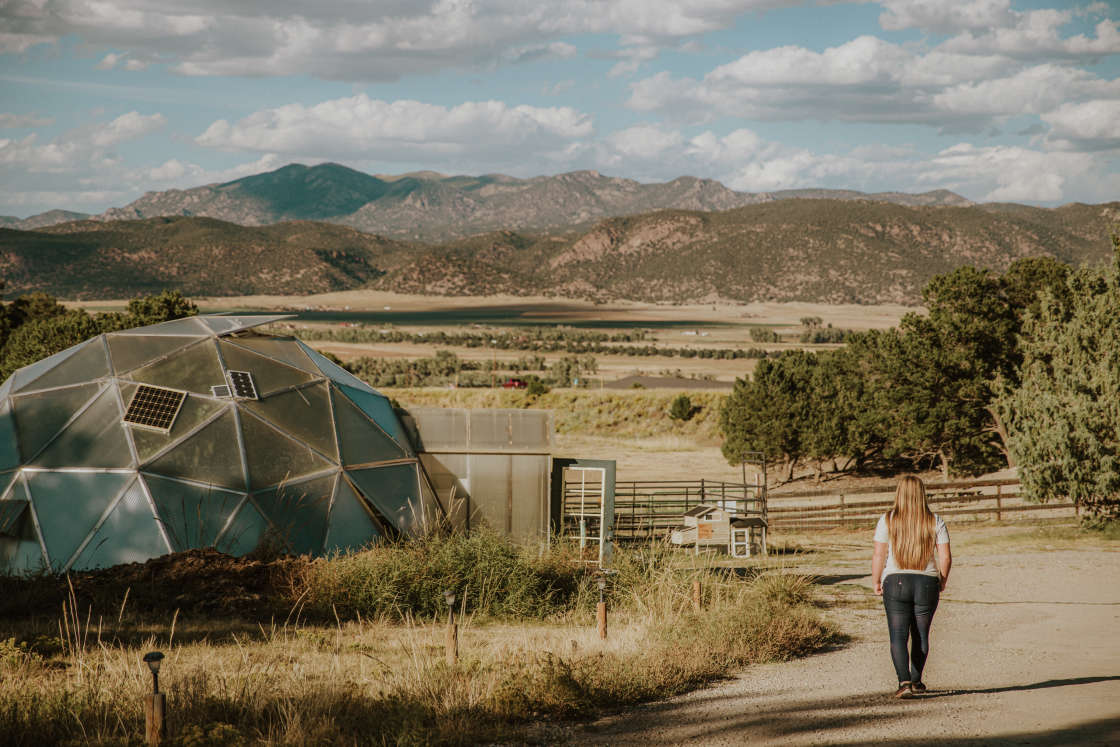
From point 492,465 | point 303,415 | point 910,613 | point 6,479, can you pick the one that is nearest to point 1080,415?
point 492,465

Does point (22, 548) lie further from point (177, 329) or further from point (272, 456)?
point (177, 329)

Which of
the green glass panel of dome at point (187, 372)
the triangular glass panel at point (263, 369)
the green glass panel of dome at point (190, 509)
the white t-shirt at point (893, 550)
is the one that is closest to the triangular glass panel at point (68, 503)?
the green glass panel of dome at point (190, 509)

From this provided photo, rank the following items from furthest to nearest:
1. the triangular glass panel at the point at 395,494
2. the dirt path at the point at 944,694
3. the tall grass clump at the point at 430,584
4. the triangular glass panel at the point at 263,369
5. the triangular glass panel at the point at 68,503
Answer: the triangular glass panel at the point at 263,369
the triangular glass panel at the point at 395,494
the triangular glass panel at the point at 68,503
the tall grass clump at the point at 430,584
the dirt path at the point at 944,694

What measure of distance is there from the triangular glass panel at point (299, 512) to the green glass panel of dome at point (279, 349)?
3.17 metres

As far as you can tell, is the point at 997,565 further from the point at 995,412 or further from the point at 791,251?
the point at 791,251

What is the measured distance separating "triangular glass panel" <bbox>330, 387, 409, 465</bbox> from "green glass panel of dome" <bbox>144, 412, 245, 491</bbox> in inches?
70.7

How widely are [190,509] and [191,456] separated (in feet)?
3.48

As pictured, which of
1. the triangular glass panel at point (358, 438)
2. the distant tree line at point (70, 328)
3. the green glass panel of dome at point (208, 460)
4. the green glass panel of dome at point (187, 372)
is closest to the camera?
the green glass panel of dome at point (208, 460)

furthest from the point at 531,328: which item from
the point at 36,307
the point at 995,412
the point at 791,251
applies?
the point at 995,412

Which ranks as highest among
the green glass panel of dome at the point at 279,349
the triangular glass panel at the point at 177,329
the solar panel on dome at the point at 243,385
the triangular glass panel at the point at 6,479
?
the triangular glass panel at the point at 177,329

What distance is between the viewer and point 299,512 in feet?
48.3

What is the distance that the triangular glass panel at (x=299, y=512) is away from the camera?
1442cm

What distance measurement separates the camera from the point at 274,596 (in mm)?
11555

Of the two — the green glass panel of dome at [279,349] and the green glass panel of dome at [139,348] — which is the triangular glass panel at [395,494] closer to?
the green glass panel of dome at [279,349]
